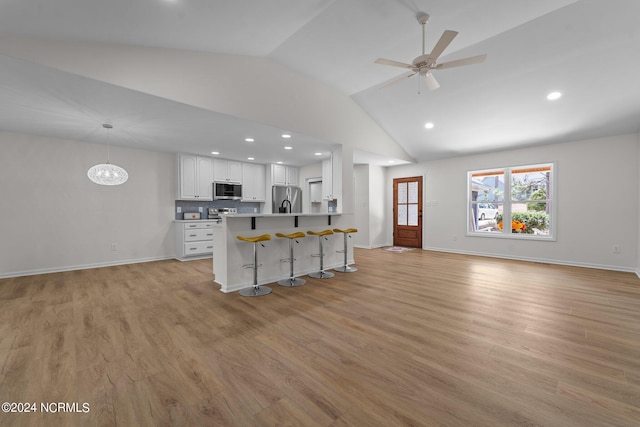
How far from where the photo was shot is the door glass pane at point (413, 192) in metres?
7.72

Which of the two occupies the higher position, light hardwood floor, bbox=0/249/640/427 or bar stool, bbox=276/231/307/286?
bar stool, bbox=276/231/307/286

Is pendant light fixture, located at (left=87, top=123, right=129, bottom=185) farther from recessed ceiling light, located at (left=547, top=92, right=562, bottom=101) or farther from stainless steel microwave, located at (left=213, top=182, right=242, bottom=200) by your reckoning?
recessed ceiling light, located at (left=547, top=92, right=562, bottom=101)

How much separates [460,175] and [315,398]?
6715 millimetres

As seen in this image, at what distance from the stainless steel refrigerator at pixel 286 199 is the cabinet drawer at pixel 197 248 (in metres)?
2.03

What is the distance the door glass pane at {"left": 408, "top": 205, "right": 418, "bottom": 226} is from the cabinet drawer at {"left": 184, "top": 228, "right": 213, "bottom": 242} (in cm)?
553

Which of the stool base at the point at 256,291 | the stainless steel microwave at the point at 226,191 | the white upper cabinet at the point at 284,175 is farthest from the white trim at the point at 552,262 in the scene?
the stainless steel microwave at the point at 226,191

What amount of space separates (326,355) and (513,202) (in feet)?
20.3

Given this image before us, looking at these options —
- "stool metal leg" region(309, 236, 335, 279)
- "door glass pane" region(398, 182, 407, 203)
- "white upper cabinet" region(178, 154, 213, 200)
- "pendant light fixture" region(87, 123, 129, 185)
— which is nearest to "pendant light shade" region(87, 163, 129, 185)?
"pendant light fixture" region(87, 123, 129, 185)

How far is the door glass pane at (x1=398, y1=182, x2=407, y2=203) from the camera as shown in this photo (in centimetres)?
798

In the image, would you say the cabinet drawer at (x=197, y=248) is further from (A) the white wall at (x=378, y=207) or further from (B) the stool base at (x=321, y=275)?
(A) the white wall at (x=378, y=207)

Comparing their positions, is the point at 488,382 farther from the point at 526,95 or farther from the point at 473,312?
the point at 526,95

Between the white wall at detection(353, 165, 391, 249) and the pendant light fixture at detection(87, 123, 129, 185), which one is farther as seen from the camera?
the white wall at detection(353, 165, 391, 249)

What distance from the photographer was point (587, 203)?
5172 mm

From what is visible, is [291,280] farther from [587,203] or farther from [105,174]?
[587,203]
